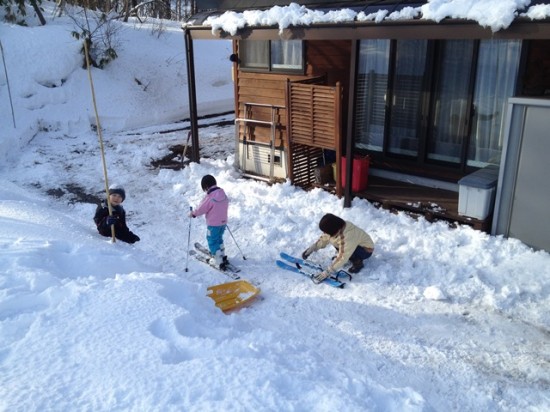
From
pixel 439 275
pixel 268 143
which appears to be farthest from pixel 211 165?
pixel 439 275

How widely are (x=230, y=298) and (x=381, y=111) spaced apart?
16.7ft

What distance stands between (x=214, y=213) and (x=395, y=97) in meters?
4.28

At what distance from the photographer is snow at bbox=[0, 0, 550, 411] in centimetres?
338

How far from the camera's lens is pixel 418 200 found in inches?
323

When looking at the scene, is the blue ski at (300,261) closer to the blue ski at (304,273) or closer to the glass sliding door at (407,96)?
the blue ski at (304,273)

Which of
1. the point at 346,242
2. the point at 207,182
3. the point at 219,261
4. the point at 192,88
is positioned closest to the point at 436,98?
the point at 346,242

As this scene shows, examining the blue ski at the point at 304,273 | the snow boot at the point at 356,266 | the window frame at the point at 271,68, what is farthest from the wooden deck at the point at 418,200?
the window frame at the point at 271,68

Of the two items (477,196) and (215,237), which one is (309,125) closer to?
(215,237)

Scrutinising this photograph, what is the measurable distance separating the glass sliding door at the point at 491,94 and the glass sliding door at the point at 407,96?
0.98m

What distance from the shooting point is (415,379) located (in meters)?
4.79

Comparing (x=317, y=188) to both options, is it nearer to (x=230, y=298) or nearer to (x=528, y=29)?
(x=230, y=298)

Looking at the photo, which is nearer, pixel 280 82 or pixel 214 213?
pixel 214 213

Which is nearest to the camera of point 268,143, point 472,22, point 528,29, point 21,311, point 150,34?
point 21,311

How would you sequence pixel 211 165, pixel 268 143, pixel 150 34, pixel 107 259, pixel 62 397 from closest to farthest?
1. pixel 62 397
2. pixel 107 259
3. pixel 268 143
4. pixel 211 165
5. pixel 150 34
